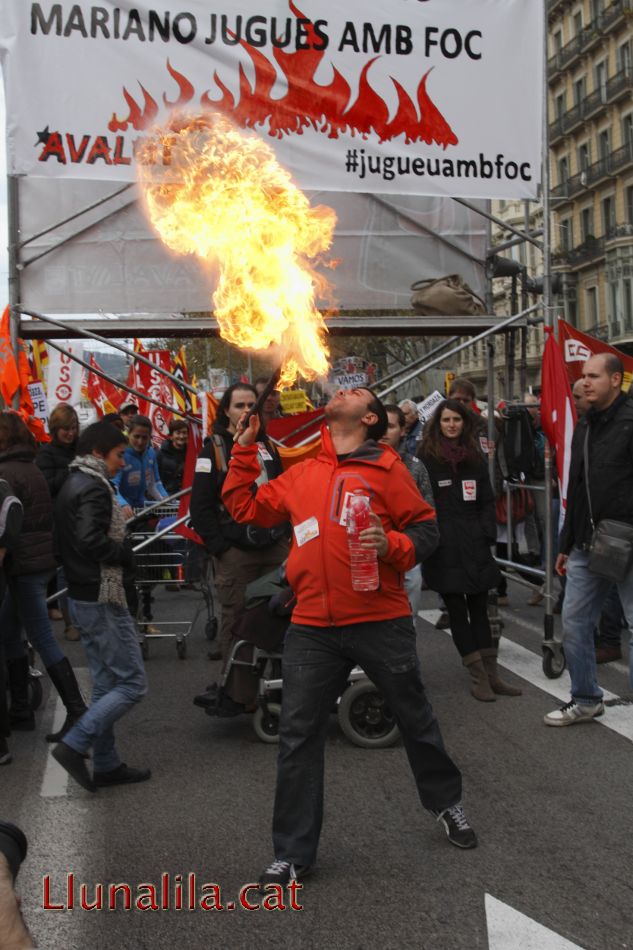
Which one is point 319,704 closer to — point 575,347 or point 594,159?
point 575,347

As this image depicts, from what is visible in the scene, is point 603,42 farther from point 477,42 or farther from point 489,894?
point 489,894

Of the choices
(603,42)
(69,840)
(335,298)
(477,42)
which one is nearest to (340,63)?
(477,42)

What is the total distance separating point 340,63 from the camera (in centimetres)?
743

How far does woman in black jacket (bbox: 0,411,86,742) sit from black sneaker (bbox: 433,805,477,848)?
2.57 meters

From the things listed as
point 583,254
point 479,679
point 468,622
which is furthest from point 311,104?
point 583,254

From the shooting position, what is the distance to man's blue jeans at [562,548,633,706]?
19.4 feet

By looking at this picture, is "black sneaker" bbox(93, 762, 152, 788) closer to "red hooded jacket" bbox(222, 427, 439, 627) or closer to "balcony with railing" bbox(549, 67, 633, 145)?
"red hooded jacket" bbox(222, 427, 439, 627)

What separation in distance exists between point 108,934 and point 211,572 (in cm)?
533

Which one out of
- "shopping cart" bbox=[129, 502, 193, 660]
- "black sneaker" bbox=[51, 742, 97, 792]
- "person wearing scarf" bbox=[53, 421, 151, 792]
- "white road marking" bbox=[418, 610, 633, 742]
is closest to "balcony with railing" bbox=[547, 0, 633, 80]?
"shopping cart" bbox=[129, 502, 193, 660]

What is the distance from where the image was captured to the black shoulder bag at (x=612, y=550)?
562cm

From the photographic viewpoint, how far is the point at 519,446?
908 cm

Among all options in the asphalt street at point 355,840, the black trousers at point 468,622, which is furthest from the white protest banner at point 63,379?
the black trousers at point 468,622

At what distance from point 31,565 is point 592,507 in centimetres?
328

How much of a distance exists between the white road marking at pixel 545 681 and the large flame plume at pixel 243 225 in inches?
111
